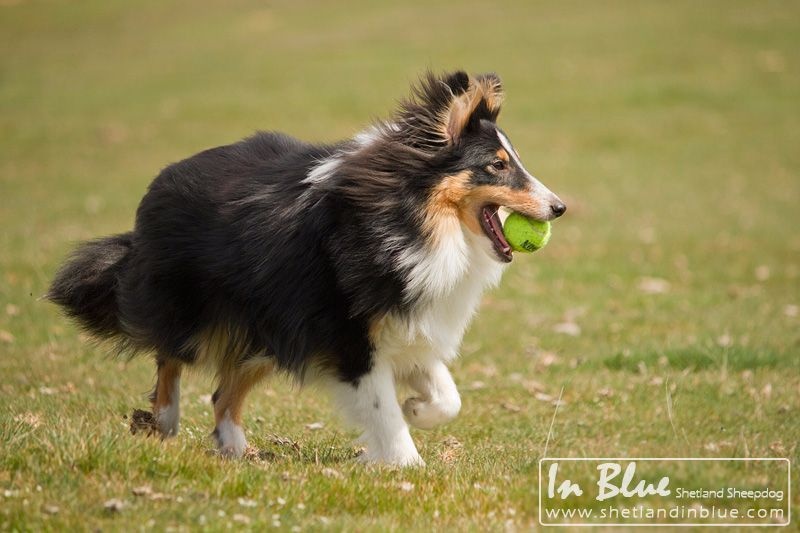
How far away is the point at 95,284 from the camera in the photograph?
7297mm

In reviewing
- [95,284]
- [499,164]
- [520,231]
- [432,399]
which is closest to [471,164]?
[499,164]

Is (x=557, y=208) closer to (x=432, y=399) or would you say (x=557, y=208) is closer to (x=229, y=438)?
(x=432, y=399)

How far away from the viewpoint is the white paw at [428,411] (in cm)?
661

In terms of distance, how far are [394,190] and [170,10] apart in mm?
41044

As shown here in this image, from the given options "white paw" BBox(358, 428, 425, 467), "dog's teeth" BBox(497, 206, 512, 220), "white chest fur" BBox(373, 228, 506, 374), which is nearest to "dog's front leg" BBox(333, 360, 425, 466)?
"white paw" BBox(358, 428, 425, 467)

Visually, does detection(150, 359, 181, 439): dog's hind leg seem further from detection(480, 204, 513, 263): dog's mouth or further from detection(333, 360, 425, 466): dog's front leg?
detection(480, 204, 513, 263): dog's mouth

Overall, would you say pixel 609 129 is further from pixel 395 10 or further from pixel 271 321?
pixel 271 321

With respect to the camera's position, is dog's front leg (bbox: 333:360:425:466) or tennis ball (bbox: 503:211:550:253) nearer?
dog's front leg (bbox: 333:360:425:466)

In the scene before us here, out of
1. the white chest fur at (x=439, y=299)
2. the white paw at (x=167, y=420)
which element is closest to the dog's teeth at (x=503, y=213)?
the white chest fur at (x=439, y=299)

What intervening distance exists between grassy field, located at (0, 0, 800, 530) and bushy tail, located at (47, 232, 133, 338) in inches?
28.1

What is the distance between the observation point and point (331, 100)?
28.2 meters

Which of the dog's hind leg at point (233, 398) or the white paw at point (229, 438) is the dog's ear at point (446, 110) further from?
the white paw at point (229, 438)

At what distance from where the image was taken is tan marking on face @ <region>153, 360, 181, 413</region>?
23.0 feet

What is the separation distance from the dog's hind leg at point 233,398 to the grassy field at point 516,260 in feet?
0.59
